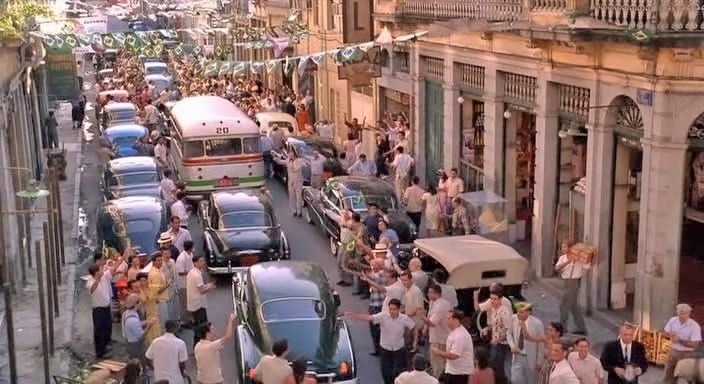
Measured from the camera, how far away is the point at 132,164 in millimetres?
23766

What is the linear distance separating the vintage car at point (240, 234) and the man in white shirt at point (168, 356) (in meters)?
6.63

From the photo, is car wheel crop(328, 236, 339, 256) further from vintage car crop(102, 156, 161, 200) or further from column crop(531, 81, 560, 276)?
vintage car crop(102, 156, 161, 200)

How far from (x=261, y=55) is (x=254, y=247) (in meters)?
34.6

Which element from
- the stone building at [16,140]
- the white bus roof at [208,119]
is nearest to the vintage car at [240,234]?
the stone building at [16,140]

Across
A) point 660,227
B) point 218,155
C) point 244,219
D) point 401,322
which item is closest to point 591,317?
point 660,227

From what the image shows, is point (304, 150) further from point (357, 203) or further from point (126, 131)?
point (357, 203)

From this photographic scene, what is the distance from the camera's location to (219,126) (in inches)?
962

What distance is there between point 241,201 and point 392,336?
814 centimetres

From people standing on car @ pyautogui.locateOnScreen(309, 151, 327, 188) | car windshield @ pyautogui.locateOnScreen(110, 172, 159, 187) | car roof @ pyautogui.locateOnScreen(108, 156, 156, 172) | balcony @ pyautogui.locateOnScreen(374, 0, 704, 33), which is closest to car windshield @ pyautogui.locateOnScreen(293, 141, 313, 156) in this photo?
people standing on car @ pyautogui.locateOnScreen(309, 151, 327, 188)

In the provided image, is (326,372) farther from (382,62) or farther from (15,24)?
(382,62)

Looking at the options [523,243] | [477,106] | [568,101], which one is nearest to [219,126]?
[477,106]

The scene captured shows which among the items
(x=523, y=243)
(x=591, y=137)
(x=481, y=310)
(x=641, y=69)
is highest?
(x=641, y=69)

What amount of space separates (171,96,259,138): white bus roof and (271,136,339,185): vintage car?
164 centimetres

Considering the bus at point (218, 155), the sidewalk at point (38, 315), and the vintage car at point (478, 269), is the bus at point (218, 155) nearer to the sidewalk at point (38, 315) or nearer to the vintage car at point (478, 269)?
the sidewalk at point (38, 315)
